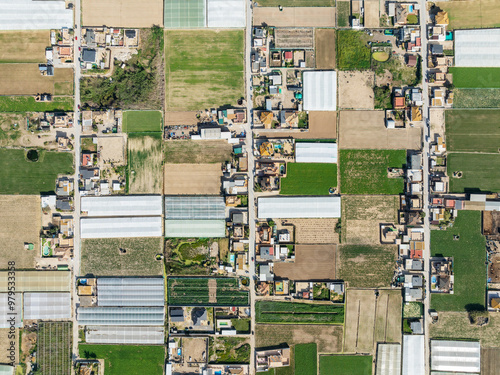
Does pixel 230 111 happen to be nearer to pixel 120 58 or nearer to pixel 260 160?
pixel 260 160

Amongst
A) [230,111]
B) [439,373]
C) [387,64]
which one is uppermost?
[387,64]

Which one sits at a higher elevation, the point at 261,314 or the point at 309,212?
the point at 309,212

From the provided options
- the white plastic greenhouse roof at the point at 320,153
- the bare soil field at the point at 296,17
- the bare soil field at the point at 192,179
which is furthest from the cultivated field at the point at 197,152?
the bare soil field at the point at 296,17

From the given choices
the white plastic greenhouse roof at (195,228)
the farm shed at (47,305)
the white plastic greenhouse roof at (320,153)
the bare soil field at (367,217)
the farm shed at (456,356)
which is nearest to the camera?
the farm shed at (47,305)

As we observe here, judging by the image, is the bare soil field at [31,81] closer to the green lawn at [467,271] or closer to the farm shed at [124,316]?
the farm shed at [124,316]

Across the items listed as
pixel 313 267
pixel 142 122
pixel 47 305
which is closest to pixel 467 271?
pixel 313 267

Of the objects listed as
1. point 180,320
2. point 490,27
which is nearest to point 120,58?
point 180,320

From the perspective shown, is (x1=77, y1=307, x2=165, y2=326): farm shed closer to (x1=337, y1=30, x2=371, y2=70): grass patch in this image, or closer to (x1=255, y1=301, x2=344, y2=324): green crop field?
(x1=255, y1=301, x2=344, y2=324): green crop field
